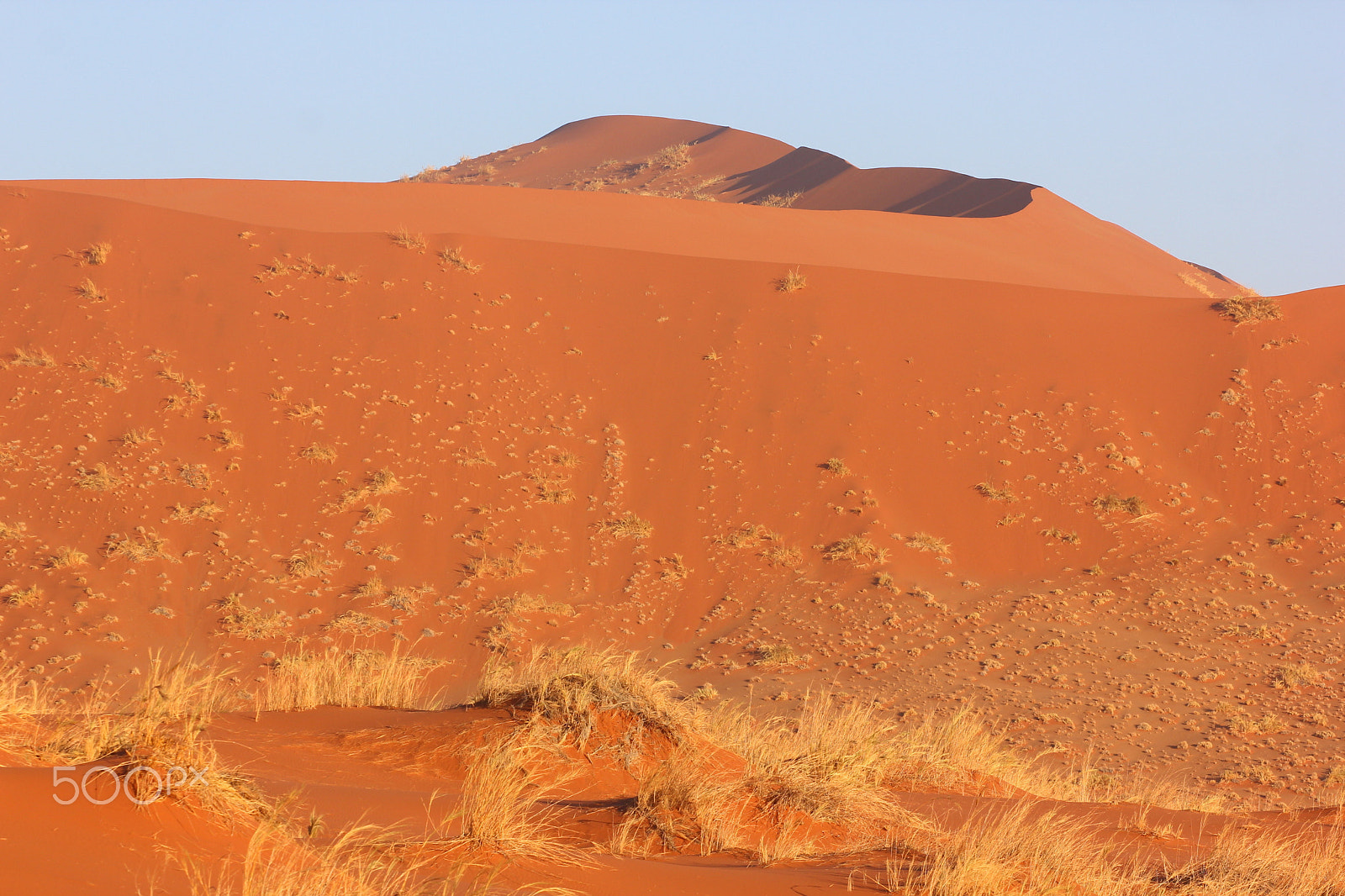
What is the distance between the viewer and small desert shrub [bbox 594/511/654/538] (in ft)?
59.1

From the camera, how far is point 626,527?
18078mm

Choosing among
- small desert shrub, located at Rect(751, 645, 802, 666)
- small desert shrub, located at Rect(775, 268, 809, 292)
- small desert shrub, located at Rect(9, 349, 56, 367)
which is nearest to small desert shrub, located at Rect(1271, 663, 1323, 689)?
small desert shrub, located at Rect(751, 645, 802, 666)

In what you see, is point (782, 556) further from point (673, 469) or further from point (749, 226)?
point (749, 226)

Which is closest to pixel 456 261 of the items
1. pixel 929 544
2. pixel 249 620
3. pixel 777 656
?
pixel 249 620

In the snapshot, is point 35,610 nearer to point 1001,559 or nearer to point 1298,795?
point 1001,559

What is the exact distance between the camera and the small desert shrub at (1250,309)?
22719 mm

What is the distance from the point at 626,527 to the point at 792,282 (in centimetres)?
859

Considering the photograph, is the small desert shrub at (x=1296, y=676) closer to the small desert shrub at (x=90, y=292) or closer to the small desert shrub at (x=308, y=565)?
the small desert shrub at (x=308, y=565)

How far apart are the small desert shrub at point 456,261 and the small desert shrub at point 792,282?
7131mm

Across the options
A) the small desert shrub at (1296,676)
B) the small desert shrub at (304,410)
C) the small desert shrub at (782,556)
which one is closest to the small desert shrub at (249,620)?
the small desert shrub at (304,410)

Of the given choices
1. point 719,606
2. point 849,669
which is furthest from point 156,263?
point 849,669

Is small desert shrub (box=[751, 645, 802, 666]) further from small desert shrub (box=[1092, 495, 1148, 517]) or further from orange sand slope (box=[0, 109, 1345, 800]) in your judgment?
small desert shrub (box=[1092, 495, 1148, 517])

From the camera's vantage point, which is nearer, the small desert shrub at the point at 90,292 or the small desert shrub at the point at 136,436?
the small desert shrub at the point at 136,436

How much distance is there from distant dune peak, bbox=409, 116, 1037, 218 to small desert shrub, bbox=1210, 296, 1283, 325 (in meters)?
17.3
